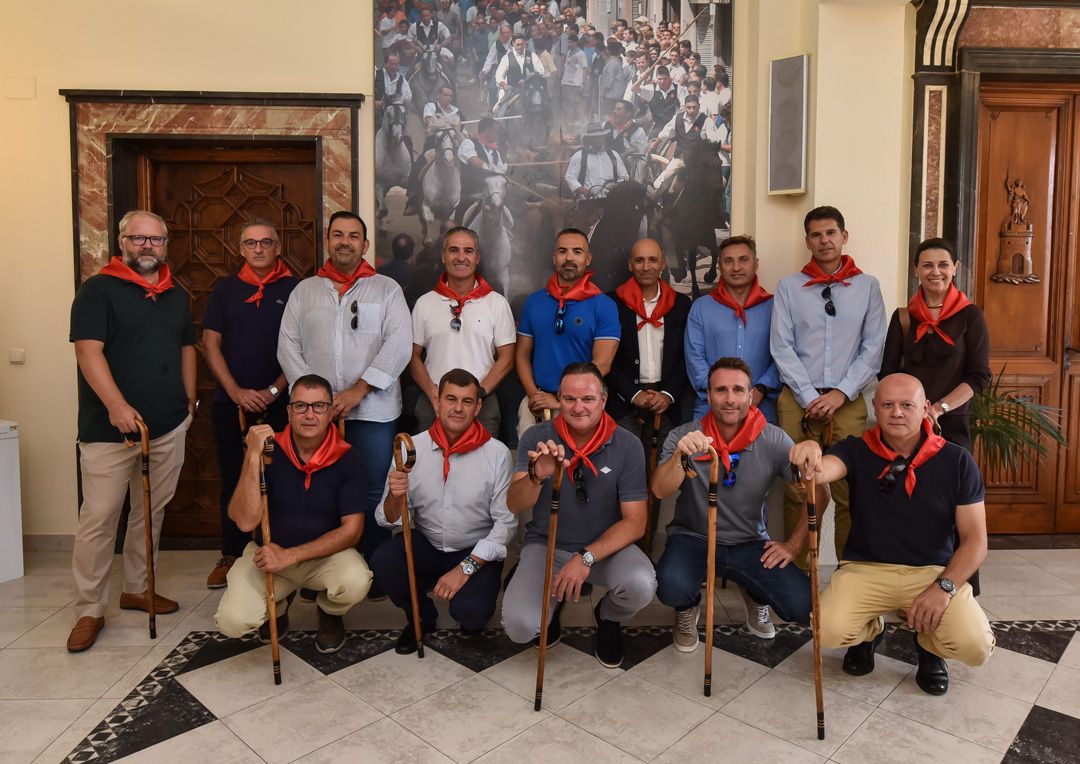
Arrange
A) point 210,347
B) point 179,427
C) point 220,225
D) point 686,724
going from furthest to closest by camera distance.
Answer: point 220,225, point 210,347, point 179,427, point 686,724

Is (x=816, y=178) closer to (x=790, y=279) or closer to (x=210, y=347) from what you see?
(x=790, y=279)

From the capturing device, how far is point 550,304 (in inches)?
152

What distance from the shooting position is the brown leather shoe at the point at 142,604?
11.2 feet

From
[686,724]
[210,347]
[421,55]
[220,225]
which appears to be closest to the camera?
[686,724]

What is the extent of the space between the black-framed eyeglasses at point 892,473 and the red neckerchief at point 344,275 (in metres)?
2.48

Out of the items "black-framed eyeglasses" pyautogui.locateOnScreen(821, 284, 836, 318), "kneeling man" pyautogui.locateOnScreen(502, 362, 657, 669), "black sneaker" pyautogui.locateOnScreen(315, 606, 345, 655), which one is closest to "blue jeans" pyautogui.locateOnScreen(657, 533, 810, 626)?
"kneeling man" pyautogui.locateOnScreen(502, 362, 657, 669)

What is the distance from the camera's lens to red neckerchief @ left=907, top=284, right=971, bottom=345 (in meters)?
3.38

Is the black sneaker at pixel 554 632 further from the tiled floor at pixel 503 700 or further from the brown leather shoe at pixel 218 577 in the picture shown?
the brown leather shoe at pixel 218 577

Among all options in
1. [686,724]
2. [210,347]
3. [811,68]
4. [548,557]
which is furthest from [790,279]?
[210,347]

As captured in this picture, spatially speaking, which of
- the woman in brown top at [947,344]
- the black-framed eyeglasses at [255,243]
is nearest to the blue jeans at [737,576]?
the woman in brown top at [947,344]

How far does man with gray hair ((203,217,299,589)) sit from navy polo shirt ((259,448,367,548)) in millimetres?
797

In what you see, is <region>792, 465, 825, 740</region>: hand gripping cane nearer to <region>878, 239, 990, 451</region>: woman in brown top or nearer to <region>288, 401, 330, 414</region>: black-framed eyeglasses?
<region>878, 239, 990, 451</region>: woman in brown top

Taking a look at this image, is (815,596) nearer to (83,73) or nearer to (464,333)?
(464,333)

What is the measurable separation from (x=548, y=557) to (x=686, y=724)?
70 cm
